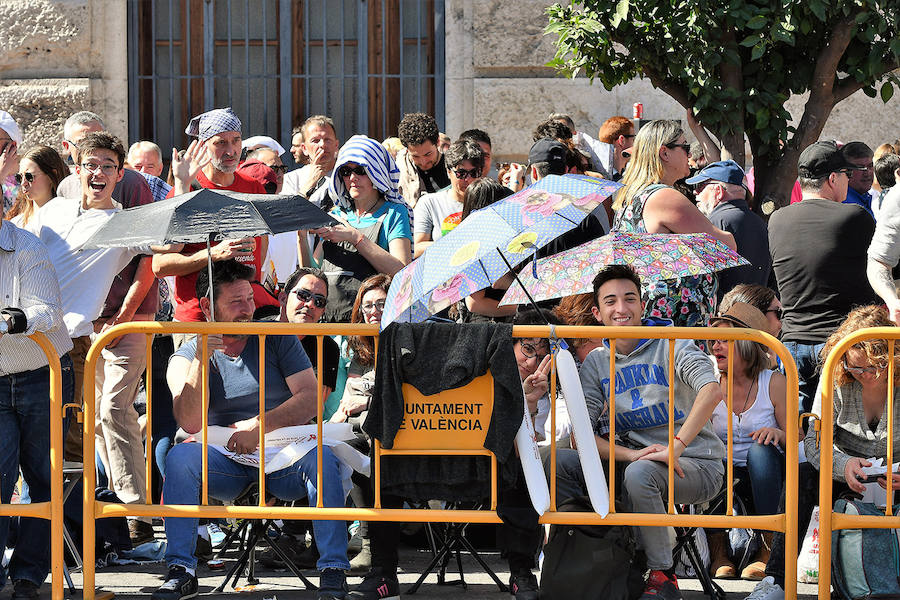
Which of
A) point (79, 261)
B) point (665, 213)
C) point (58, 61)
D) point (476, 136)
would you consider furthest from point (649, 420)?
point (58, 61)

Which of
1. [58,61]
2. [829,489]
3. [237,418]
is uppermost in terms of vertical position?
[58,61]

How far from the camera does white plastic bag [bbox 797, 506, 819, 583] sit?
6.21 m

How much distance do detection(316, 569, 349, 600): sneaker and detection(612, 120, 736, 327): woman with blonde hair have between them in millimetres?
2044

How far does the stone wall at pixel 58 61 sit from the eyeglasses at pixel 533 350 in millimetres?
5867

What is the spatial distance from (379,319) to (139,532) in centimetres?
169

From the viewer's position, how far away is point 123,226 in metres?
6.26

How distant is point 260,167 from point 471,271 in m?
3.42

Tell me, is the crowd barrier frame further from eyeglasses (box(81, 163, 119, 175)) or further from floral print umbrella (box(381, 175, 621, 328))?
eyeglasses (box(81, 163, 119, 175))

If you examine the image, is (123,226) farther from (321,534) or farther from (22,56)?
(22,56)

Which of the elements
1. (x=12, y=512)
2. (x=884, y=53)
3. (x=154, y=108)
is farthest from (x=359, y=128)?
(x=12, y=512)

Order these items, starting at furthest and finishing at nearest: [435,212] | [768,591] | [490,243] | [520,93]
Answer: [520,93], [435,212], [768,591], [490,243]

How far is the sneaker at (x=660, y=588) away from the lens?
5.96 m

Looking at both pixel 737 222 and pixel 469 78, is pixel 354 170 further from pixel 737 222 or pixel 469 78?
pixel 469 78

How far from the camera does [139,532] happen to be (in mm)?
7328
